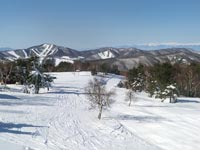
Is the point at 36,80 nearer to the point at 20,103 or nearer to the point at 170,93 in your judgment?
the point at 20,103

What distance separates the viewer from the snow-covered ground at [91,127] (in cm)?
2152

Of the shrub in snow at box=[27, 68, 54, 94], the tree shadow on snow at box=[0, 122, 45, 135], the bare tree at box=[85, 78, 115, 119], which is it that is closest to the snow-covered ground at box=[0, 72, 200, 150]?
the tree shadow on snow at box=[0, 122, 45, 135]

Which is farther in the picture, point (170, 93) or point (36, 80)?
point (36, 80)

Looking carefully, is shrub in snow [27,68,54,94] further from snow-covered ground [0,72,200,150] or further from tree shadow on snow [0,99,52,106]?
tree shadow on snow [0,99,52,106]

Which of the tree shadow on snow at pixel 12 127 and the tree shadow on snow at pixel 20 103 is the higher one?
the tree shadow on snow at pixel 20 103

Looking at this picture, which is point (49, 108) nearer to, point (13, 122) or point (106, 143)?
point (13, 122)

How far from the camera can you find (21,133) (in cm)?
2164

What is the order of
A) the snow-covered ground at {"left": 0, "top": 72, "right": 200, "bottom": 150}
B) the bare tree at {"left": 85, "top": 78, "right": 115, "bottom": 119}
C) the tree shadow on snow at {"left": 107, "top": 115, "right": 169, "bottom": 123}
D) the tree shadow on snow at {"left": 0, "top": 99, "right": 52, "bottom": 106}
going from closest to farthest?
the snow-covered ground at {"left": 0, "top": 72, "right": 200, "bottom": 150} → the bare tree at {"left": 85, "top": 78, "right": 115, "bottom": 119} → the tree shadow on snow at {"left": 107, "top": 115, "right": 169, "bottom": 123} → the tree shadow on snow at {"left": 0, "top": 99, "right": 52, "bottom": 106}

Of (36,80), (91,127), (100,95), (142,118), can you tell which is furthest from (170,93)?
(91,127)

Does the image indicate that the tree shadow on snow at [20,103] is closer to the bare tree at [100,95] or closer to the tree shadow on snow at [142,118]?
the bare tree at [100,95]

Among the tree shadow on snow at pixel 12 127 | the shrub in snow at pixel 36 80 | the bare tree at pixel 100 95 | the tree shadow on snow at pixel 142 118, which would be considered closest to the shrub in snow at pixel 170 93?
the tree shadow on snow at pixel 142 118

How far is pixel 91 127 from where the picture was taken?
92.5 feet

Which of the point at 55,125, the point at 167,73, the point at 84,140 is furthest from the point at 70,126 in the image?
the point at 167,73

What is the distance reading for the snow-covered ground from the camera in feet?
70.6
